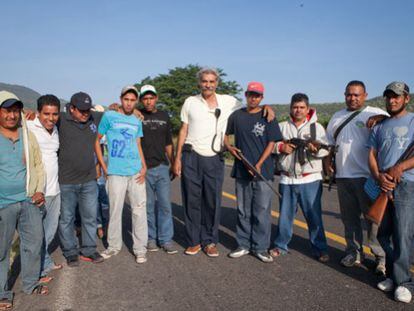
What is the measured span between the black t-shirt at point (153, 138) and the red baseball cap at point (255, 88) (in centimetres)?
123

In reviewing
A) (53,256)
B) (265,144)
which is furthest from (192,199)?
(53,256)

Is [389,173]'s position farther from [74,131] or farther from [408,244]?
[74,131]

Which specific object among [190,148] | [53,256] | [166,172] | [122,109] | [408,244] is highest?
[122,109]

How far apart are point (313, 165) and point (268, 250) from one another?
1275mm

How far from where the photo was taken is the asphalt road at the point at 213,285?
134 inches

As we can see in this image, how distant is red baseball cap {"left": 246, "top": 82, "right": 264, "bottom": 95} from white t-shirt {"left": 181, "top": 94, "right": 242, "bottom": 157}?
1.41ft

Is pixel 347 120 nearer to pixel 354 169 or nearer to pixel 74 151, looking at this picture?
pixel 354 169

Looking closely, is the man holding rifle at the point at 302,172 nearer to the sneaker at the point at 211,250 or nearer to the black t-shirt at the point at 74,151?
the sneaker at the point at 211,250

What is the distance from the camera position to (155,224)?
5145 mm

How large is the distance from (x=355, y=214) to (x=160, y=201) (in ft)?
8.02

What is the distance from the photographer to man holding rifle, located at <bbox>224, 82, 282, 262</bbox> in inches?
181

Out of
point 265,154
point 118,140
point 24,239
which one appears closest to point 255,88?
point 265,154

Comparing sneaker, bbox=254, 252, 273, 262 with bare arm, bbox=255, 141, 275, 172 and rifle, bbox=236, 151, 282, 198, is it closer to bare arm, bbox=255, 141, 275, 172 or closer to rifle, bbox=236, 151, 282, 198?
rifle, bbox=236, 151, 282, 198

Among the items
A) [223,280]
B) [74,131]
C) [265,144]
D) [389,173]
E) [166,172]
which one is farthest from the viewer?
[166,172]
